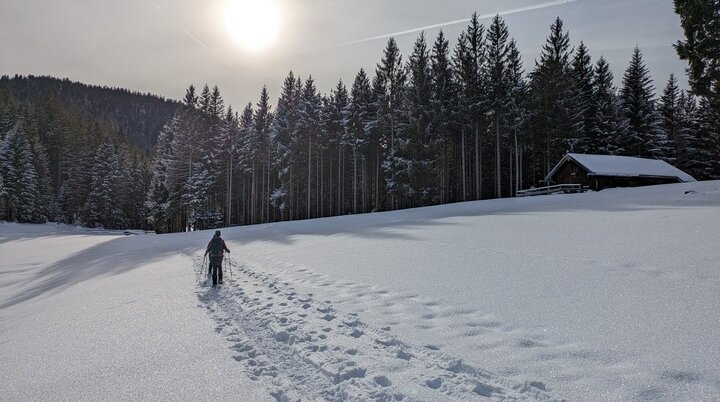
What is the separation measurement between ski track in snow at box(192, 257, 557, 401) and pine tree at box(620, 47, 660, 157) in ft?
153

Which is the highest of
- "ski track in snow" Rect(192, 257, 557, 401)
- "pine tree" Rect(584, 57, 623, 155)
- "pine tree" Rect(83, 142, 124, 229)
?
"pine tree" Rect(584, 57, 623, 155)

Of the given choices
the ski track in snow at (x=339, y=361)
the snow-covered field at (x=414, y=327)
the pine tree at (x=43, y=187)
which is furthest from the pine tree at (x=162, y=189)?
the ski track in snow at (x=339, y=361)

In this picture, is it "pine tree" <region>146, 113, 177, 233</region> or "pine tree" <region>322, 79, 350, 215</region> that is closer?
"pine tree" <region>322, 79, 350, 215</region>

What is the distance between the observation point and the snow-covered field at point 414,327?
435 centimetres

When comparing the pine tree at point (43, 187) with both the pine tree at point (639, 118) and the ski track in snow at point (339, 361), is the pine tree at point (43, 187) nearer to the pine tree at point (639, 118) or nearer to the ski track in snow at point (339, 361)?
the ski track in snow at point (339, 361)

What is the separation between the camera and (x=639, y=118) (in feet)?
141

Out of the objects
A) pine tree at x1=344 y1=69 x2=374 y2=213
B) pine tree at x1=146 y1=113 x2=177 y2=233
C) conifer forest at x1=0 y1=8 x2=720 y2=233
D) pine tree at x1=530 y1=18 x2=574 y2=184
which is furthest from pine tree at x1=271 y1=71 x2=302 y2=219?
pine tree at x1=530 y1=18 x2=574 y2=184

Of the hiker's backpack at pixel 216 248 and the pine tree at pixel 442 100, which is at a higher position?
the pine tree at pixel 442 100

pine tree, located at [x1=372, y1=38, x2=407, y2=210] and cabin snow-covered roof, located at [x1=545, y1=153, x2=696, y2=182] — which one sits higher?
pine tree, located at [x1=372, y1=38, x2=407, y2=210]

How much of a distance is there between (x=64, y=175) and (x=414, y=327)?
88.7m

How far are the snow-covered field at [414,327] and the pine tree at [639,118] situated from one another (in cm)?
3667

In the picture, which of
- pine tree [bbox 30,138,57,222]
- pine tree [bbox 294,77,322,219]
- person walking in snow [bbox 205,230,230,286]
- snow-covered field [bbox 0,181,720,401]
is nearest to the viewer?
snow-covered field [bbox 0,181,720,401]

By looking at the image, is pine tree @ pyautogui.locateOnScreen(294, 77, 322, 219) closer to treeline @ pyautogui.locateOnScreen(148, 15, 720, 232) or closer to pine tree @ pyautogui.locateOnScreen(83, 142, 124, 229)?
treeline @ pyautogui.locateOnScreen(148, 15, 720, 232)

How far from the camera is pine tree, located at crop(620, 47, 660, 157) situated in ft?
141
